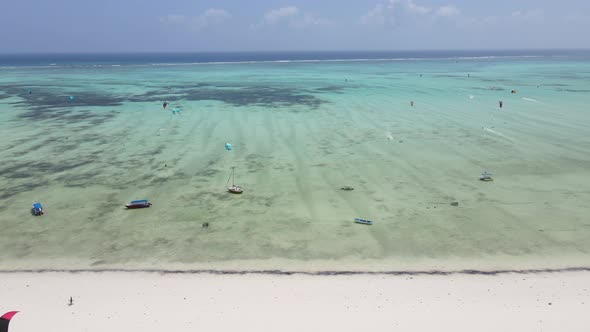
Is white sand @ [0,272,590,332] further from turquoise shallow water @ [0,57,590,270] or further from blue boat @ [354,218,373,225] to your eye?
blue boat @ [354,218,373,225]

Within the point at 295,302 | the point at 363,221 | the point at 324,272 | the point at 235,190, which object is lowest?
the point at 295,302

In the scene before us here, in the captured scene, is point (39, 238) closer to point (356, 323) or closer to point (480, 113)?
point (356, 323)

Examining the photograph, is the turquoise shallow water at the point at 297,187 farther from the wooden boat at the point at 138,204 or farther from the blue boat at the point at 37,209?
the wooden boat at the point at 138,204

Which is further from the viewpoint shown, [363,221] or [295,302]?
[363,221]

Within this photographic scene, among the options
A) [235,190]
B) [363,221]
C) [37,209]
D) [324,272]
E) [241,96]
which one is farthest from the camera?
[241,96]

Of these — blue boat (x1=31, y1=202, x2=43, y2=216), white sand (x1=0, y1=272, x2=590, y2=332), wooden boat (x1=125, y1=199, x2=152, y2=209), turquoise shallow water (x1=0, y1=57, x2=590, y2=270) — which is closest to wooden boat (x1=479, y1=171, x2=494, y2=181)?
turquoise shallow water (x1=0, y1=57, x2=590, y2=270)

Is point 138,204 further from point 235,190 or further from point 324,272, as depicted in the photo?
point 324,272

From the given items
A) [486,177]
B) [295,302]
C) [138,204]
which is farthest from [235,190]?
[486,177]

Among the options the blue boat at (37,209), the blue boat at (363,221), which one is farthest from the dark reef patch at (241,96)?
the blue boat at (37,209)
